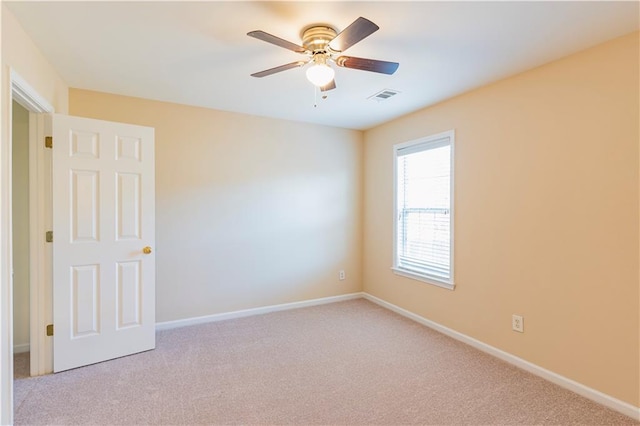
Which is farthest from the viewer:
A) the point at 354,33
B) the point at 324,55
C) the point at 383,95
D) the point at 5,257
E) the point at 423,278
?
the point at 423,278

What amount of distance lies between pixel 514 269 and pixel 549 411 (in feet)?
3.47

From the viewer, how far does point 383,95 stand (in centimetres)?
321

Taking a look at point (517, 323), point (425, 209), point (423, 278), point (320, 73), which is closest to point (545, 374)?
point (517, 323)

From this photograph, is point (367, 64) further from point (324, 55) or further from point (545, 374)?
point (545, 374)

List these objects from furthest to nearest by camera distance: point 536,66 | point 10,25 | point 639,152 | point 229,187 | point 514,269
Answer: point 229,187 → point 514,269 → point 536,66 → point 639,152 → point 10,25

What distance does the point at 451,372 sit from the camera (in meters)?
2.57

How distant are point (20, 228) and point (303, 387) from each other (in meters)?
3.01

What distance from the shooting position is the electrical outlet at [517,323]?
105 inches

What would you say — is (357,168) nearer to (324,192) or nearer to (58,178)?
(324,192)

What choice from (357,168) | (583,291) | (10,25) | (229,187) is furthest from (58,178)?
(583,291)

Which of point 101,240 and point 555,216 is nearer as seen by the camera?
point 555,216

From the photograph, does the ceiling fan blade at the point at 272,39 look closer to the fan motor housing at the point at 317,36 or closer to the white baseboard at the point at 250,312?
the fan motor housing at the point at 317,36

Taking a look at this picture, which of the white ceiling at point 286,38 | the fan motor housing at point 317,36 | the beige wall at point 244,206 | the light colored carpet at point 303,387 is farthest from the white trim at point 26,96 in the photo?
the light colored carpet at point 303,387

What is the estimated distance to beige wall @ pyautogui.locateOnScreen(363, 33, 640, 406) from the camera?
2.10 meters
